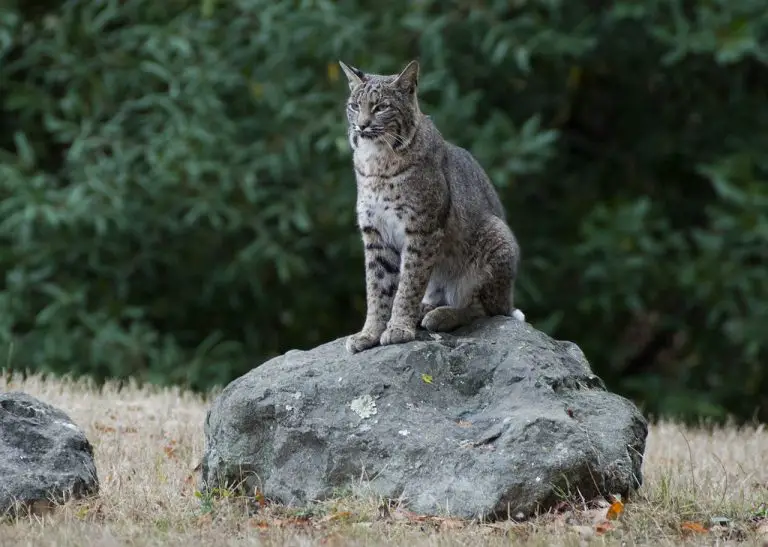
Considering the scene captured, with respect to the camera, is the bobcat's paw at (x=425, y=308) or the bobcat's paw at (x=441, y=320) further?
the bobcat's paw at (x=425, y=308)

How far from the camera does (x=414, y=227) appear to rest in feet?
20.9

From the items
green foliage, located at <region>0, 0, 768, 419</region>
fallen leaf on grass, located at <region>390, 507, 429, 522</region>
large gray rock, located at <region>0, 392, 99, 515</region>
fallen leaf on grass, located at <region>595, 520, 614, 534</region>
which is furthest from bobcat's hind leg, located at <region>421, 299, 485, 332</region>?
green foliage, located at <region>0, 0, 768, 419</region>

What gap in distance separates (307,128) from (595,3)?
331 centimetres

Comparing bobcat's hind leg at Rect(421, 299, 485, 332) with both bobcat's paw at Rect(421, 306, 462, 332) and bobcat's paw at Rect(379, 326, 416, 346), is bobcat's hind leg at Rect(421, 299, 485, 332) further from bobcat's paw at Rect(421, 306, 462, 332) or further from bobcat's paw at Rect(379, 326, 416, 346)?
bobcat's paw at Rect(379, 326, 416, 346)

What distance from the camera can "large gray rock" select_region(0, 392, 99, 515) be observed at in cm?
559

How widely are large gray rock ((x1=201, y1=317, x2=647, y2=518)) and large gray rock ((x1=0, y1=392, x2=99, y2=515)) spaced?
62 cm

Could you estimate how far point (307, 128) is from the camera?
433 inches

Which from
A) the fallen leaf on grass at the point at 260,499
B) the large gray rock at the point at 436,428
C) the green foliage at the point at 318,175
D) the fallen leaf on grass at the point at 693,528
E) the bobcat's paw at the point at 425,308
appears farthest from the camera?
the green foliage at the point at 318,175

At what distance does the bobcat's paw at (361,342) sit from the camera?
6.35 meters

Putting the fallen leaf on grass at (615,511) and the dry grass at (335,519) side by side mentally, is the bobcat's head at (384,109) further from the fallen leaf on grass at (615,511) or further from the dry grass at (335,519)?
the fallen leaf on grass at (615,511)

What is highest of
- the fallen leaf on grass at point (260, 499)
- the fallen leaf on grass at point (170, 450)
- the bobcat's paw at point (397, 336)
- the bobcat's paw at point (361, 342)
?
the bobcat's paw at point (397, 336)

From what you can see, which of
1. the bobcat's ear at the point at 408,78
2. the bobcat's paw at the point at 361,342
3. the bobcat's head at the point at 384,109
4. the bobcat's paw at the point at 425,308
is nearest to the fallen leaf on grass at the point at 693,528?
the bobcat's paw at the point at 361,342

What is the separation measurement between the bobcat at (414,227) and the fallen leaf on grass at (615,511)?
1.45 m

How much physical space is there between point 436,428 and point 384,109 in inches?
68.4
